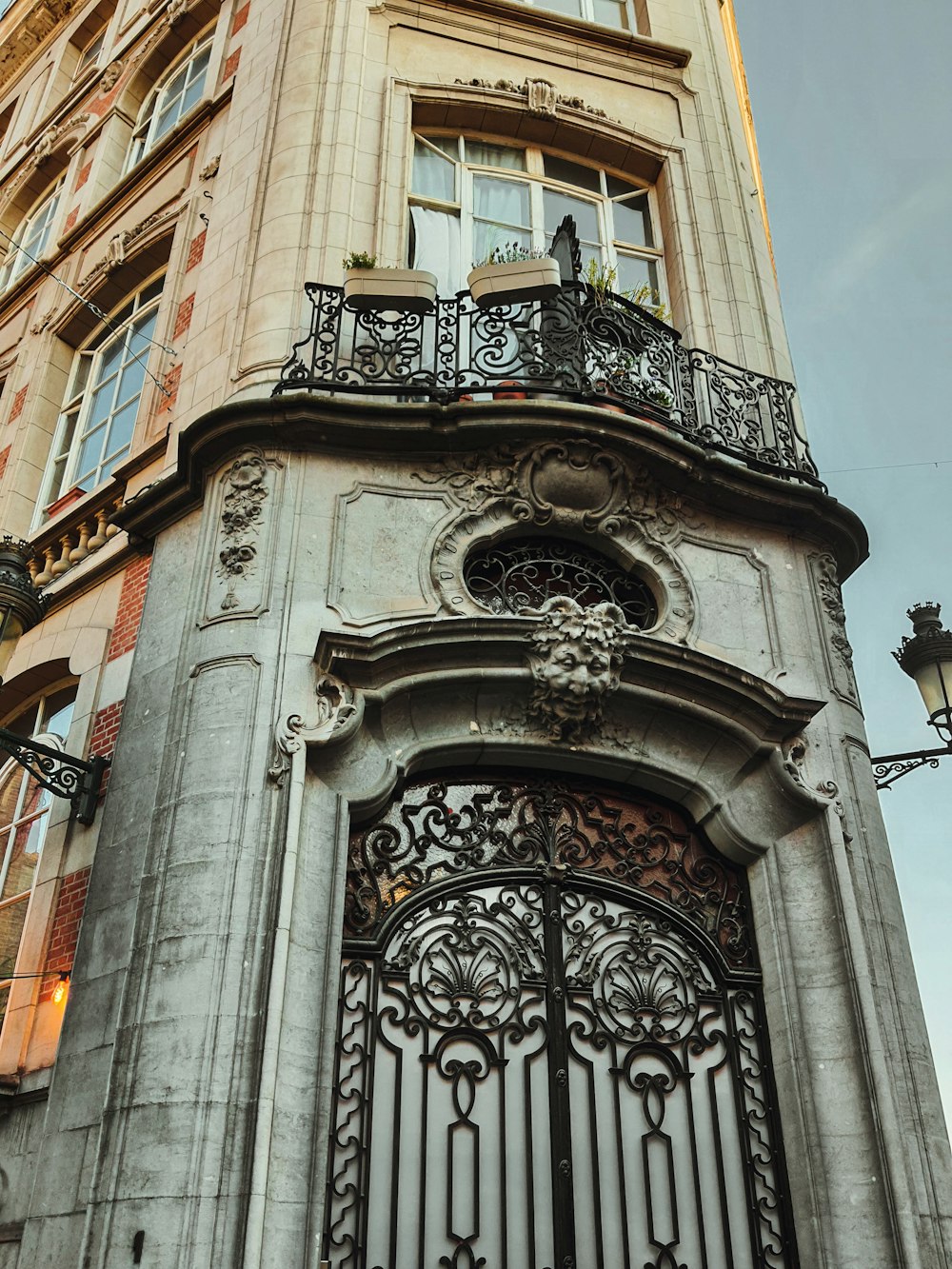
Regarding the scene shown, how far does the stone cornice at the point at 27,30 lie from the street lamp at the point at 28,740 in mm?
14417

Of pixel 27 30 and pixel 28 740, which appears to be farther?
pixel 27 30

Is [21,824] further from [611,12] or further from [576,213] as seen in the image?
[611,12]

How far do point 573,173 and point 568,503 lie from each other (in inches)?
184

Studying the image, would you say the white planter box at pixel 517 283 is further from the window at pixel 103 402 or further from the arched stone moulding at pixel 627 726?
the window at pixel 103 402

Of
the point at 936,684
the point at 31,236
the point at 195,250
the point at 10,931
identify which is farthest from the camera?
the point at 31,236

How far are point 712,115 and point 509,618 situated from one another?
694cm

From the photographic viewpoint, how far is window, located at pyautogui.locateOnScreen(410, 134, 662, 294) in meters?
9.95

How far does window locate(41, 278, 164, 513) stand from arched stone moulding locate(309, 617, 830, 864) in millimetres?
4423

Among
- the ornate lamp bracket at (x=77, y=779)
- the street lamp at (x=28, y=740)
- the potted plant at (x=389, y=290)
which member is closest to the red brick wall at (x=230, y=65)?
the potted plant at (x=389, y=290)

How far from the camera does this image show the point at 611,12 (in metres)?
12.7

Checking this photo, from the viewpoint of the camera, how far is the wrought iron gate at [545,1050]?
6266mm

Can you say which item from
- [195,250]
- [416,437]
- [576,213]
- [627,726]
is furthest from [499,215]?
[627,726]

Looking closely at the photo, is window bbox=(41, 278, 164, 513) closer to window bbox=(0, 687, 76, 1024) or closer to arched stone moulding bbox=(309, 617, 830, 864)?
window bbox=(0, 687, 76, 1024)

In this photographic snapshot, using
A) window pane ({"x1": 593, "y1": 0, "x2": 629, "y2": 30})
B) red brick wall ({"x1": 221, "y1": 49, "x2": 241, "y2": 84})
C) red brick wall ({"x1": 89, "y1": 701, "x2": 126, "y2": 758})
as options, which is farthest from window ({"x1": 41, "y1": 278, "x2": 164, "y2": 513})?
window pane ({"x1": 593, "y1": 0, "x2": 629, "y2": 30})
